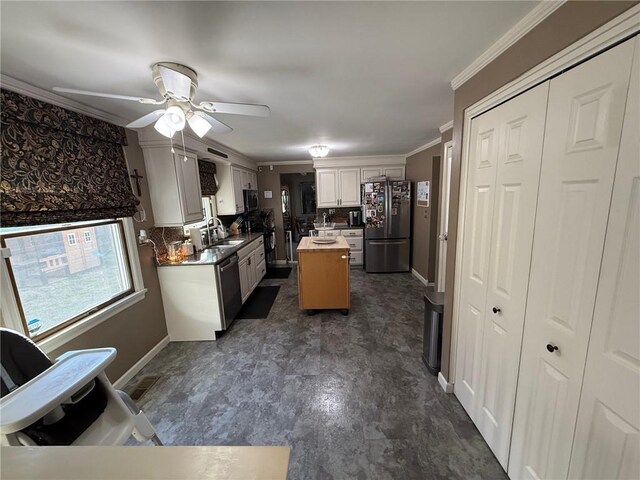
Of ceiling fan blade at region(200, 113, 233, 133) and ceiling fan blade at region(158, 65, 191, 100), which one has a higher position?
ceiling fan blade at region(158, 65, 191, 100)

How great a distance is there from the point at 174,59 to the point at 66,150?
1.15 m

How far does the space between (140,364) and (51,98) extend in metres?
2.26

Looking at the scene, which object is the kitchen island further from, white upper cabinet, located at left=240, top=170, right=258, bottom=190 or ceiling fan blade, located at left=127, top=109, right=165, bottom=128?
white upper cabinet, located at left=240, top=170, right=258, bottom=190

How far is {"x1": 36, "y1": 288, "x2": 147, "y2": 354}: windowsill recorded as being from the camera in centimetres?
163

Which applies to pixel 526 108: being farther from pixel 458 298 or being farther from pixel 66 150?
pixel 66 150

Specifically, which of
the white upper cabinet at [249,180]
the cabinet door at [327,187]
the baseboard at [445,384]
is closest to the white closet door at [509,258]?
the baseboard at [445,384]

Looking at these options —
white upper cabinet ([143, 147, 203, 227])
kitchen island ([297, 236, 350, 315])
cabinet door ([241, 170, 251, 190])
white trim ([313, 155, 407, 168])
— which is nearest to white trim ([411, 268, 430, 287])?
kitchen island ([297, 236, 350, 315])

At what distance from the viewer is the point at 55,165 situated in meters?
1.65

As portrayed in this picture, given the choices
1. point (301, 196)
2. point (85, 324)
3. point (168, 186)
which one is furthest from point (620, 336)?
point (301, 196)

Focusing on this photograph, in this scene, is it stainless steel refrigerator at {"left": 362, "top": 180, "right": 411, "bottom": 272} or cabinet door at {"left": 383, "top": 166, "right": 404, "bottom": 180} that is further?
cabinet door at {"left": 383, "top": 166, "right": 404, "bottom": 180}

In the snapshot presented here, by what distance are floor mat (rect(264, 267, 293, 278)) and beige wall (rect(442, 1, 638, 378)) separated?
137 inches

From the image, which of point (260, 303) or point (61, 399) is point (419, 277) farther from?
point (61, 399)

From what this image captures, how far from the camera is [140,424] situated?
1365 millimetres

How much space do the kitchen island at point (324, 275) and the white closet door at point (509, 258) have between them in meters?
1.77
